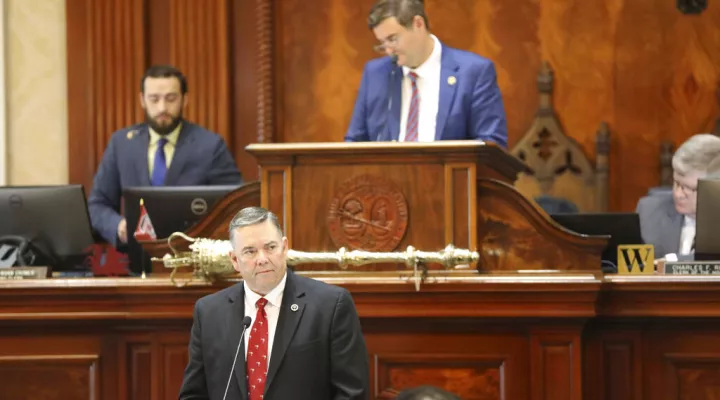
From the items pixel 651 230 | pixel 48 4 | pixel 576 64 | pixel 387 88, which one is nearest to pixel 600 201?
pixel 576 64

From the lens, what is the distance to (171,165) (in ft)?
21.1

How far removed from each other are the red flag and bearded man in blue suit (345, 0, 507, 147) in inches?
37.9

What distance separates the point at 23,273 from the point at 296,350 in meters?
1.49

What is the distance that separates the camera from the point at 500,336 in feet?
13.6

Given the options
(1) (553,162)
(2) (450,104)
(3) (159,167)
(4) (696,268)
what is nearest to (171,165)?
(3) (159,167)

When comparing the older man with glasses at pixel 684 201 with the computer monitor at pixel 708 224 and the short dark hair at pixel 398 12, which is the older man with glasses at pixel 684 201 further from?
the short dark hair at pixel 398 12

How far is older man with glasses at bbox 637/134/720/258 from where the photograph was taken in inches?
213

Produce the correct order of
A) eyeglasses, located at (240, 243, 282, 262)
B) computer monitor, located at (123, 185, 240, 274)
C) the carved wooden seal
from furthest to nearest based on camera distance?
computer monitor, located at (123, 185, 240, 274) < the carved wooden seal < eyeglasses, located at (240, 243, 282, 262)

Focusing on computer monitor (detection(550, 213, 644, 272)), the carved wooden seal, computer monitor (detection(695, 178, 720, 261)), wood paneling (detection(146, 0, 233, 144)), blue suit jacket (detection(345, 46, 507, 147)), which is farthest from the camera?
wood paneling (detection(146, 0, 233, 144))

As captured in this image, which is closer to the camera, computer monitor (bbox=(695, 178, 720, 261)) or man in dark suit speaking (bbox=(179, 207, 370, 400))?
man in dark suit speaking (bbox=(179, 207, 370, 400))

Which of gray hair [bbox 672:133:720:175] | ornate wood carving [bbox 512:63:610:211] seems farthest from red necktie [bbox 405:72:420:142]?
ornate wood carving [bbox 512:63:610:211]

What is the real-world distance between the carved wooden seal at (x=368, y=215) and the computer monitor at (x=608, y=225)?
727mm

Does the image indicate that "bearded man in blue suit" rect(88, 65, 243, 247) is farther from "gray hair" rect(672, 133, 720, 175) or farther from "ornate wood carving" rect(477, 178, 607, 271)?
"ornate wood carving" rect(477, 178, 607, 271)

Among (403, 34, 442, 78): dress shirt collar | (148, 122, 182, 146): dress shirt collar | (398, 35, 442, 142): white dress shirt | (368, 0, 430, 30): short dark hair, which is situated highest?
(368, 0, 430, 30): short dark hair
